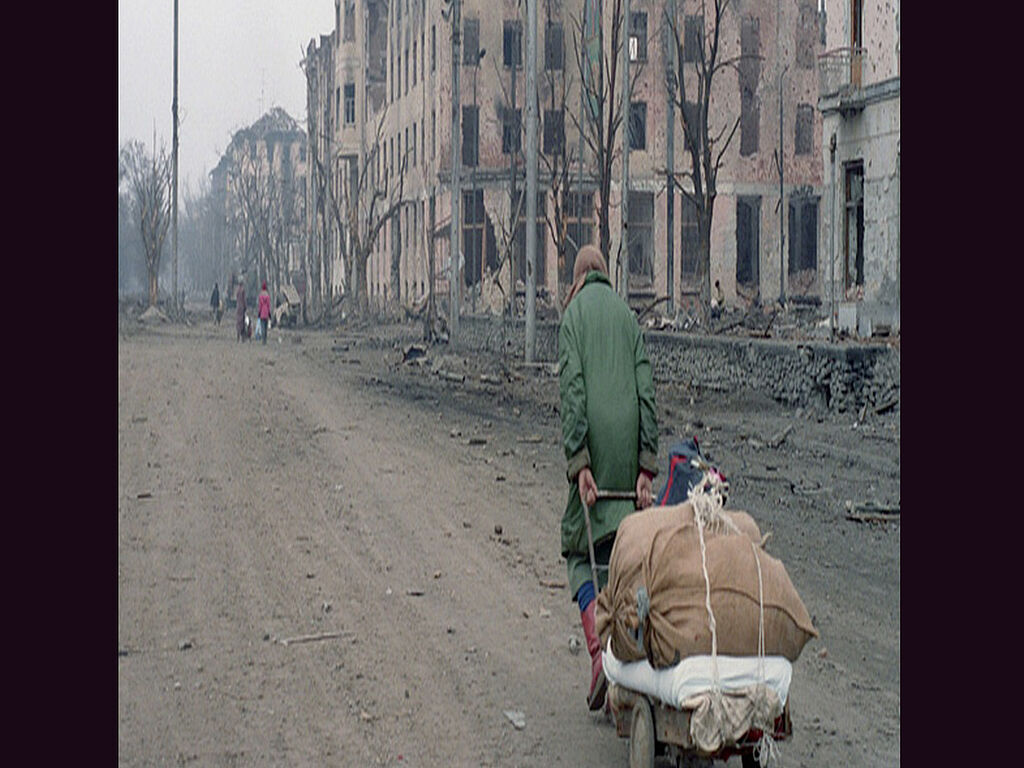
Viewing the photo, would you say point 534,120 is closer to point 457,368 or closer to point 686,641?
point 457,368

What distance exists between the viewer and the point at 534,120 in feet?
91.7

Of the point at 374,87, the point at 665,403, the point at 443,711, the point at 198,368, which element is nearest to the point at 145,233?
the point at 374,87

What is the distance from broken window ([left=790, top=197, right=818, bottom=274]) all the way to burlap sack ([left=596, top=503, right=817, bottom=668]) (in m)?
53.6

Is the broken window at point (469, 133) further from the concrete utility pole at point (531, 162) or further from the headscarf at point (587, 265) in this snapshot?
the headscarf at point (587, 265)

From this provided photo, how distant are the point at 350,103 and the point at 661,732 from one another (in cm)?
7145

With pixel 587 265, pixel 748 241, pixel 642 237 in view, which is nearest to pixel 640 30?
pixel 642 237

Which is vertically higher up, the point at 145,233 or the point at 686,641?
the point at 145,233

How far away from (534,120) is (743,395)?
28.2ft

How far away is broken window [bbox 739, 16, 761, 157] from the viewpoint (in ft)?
193

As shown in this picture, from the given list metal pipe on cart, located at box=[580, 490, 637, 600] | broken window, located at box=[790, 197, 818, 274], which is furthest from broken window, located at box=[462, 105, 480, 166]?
metal pipe on cart, located at box=[580, 490, 637, 600]

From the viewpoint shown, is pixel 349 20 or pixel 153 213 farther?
pixel 349 20

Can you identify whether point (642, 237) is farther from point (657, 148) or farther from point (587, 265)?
point (587, 265)

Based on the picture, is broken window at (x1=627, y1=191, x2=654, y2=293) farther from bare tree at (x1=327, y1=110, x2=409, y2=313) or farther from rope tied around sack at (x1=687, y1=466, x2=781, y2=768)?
rope tied around sack at (x1=687, y1=466, x2=781, y2=768)

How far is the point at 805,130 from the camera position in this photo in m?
59.6
